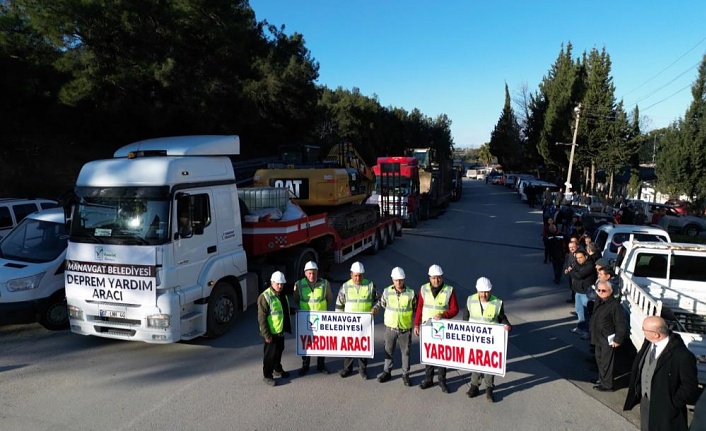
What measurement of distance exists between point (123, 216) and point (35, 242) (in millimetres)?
2988

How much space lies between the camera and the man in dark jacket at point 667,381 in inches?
159

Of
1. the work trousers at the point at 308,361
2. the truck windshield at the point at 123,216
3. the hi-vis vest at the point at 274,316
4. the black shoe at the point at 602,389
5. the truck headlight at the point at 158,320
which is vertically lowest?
the black shoe at the point at 602,389

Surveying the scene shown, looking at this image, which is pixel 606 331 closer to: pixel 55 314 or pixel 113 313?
pixel 113 313

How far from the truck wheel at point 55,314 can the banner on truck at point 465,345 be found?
20.0 ft

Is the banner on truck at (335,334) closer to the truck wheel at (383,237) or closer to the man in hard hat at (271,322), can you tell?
the man in hard hat at (271,322)

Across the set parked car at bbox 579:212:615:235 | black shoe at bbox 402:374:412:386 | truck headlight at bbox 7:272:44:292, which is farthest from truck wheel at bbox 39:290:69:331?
parked car at bbox 579:212:615:235

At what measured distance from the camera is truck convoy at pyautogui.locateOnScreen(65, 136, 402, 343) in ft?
21.7

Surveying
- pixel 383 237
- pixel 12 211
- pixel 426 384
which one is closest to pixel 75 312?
pixel 426 384

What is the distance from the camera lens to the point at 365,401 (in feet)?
18.6

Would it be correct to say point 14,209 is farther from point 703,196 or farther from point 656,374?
point 703,196

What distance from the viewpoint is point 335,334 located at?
6.23m

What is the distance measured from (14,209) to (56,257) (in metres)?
4.76

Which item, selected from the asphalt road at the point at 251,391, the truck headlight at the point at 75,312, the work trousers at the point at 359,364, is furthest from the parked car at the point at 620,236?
the truck headlight at the point at 75,312

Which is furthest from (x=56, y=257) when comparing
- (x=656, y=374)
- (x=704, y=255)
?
(x=704, y=255)
